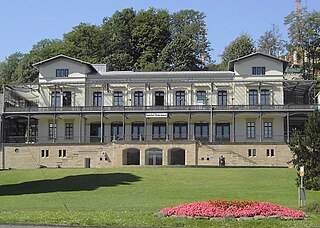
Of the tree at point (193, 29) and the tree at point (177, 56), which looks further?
the tree at point (193, 29)

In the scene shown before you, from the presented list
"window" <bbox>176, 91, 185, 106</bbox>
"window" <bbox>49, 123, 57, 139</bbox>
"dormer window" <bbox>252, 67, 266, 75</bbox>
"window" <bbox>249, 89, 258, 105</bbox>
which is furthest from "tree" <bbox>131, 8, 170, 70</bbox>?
"window" <bbox>249, 89, 258, 105</bbox>

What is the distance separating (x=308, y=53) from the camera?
83.1 m

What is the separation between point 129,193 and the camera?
3656 cm

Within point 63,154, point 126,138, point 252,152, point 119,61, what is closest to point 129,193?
point 252,152

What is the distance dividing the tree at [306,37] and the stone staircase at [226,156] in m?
26.2

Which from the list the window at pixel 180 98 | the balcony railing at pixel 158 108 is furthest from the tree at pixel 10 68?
the window at pixel 180 98

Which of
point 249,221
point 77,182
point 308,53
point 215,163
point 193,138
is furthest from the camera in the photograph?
point 308,53

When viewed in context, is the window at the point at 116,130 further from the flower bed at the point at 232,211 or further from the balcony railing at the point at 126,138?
the flower bed at the point at 232,211

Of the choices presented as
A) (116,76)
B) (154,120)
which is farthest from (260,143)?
(116,76)

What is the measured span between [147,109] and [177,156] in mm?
6691

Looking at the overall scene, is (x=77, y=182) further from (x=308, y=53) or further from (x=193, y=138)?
(x=308, y=53)

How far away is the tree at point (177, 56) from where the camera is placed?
8781 cm

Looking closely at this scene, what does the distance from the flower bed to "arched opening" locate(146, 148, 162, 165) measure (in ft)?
125

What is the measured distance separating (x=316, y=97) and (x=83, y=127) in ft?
91.8
